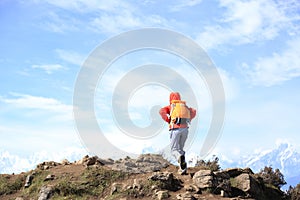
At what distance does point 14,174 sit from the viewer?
18922 mm

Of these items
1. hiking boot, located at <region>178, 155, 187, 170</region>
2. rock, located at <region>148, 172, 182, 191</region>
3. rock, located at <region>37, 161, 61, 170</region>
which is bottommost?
rock, located at <region>148, 172, 182, 191</region>

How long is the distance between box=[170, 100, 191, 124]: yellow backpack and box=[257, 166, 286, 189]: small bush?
24.8ft

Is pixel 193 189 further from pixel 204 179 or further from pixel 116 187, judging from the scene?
pixel 116 187

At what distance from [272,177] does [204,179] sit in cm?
821

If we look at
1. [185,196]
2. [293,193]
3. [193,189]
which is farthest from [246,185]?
[293,193]

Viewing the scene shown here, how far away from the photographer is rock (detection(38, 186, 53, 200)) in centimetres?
1479

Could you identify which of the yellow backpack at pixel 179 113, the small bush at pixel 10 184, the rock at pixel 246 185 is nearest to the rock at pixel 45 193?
the small bush at pixel 10 184

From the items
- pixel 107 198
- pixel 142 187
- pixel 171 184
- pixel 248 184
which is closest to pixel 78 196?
pixel 107 198

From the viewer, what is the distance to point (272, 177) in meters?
21.0

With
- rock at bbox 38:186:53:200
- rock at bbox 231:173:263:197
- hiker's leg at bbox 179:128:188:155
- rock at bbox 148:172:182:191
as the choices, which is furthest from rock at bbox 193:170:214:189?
rock at bbox 38:186:53:200

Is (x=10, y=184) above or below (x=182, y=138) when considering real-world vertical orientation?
below

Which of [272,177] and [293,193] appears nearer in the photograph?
[293,193]

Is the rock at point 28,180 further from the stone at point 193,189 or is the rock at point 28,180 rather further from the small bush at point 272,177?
the small bush at point 272,177

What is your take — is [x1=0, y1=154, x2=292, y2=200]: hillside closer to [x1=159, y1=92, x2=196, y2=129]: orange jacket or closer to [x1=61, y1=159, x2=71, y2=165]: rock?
[x1=61, y1=159, x2=71, y2=165]: rock
